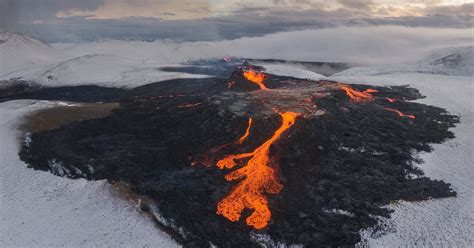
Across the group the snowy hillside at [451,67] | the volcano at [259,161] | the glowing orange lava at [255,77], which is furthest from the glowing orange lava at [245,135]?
the snowy hillside at [451,67]

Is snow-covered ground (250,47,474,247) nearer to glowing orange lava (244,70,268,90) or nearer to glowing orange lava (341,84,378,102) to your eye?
glowing orange lava (341,84,378,102)

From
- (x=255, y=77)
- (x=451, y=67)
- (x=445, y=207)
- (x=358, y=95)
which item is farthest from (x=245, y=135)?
(x=451, y=67)

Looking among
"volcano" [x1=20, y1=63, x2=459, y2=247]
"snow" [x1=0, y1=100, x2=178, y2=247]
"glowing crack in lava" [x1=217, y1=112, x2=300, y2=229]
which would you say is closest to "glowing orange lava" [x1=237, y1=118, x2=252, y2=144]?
"volcano" [x1=20, y1=63, x2=459, y2=247]

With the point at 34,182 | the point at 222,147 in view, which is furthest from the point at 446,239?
the point at 34,182

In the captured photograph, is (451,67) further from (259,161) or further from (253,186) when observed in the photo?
(253,186)

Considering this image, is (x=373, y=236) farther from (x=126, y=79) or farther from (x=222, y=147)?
(x=126, y=79)

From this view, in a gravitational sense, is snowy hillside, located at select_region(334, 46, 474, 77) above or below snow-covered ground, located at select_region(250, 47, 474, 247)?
above
